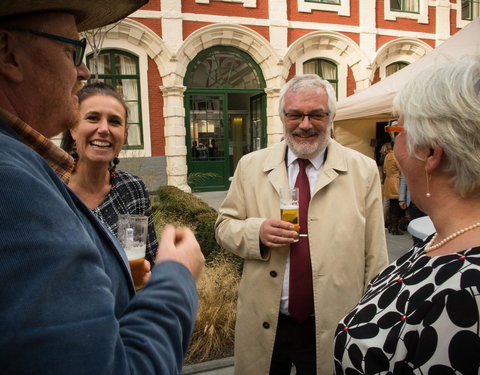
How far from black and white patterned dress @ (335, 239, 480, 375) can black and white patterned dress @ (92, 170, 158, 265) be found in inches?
52.4

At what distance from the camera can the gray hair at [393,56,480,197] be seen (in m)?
1.14

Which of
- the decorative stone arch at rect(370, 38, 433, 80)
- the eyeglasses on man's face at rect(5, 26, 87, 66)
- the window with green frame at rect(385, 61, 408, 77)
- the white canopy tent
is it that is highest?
the decorative stone arch at rect(370, 38, 433, 80)

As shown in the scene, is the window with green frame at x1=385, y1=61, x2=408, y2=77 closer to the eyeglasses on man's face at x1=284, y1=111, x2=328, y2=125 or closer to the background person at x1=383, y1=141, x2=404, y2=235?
the background person at x1=383, y1=141, x2=404, y2=235

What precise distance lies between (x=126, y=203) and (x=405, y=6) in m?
15.4

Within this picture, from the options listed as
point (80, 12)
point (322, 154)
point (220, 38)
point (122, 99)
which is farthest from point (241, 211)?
point (220, 38)

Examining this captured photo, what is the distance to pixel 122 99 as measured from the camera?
90.4 inches

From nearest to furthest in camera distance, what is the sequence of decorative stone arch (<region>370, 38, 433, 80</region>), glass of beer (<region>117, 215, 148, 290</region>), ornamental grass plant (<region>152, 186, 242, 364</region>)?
glass of beer (<region>117, 215, 148, 290</region>) < ornamental grass plant (<region>152, 186, 242, 364</region>) < decorative stone arch (<region>370, 38, 433, 80</region>)

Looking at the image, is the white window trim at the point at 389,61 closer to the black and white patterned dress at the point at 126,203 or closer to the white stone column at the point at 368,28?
the white stone column at the point at 368,28

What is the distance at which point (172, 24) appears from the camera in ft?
35.3

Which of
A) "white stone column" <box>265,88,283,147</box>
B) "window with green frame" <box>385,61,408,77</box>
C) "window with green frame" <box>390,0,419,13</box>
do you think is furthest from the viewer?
"window with green frame" <box>385,61,408,77</box>

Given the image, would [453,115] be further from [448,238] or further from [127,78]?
[127,78]

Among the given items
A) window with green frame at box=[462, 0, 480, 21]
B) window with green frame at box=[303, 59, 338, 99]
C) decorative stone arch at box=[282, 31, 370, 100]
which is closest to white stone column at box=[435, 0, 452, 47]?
window with green frame at box=[462, 0, 480, 21]

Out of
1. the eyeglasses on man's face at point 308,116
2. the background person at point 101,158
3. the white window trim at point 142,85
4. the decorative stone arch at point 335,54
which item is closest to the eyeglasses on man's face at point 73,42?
the background person at point 101,158

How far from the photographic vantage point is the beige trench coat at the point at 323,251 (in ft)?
6.51
